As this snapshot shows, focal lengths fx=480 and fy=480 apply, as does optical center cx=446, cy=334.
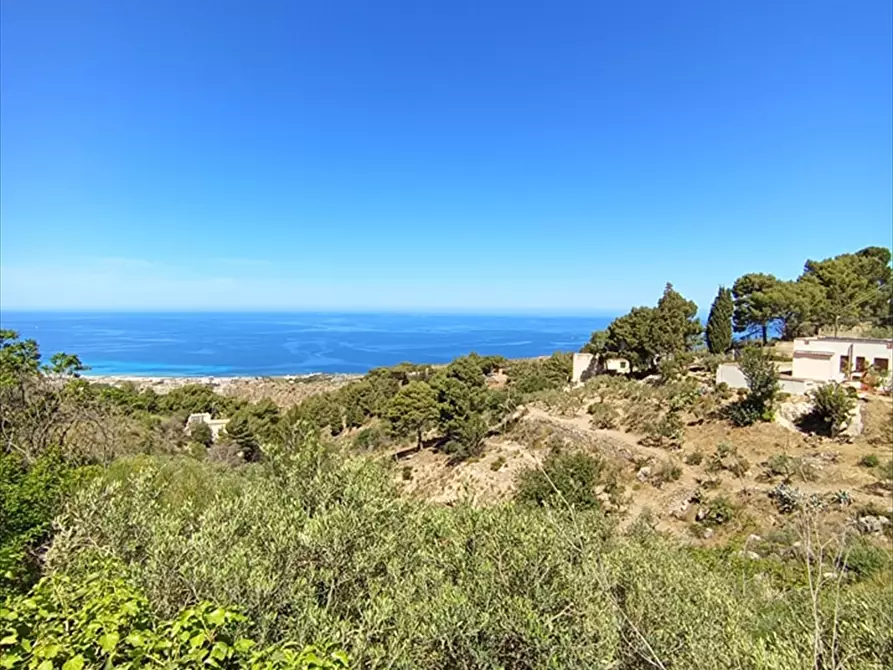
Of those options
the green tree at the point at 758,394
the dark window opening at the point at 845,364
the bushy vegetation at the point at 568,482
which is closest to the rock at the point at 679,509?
the bushy vegetation at the point at 568,482

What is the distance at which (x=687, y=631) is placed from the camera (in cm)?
442

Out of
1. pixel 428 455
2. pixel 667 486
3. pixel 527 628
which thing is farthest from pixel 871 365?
pixel 527 628

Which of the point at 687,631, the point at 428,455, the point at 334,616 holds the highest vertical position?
the point at 334,616

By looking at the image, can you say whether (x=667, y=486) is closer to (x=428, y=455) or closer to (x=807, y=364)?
(x=807, y=364)

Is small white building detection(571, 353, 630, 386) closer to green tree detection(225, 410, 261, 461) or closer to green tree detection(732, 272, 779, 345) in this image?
green tree detection(732, 272, 779, 345)

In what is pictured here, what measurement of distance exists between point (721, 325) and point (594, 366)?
810 cm

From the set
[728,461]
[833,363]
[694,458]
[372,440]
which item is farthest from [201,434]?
[833,363]

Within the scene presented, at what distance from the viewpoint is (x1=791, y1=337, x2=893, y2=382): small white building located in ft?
65.2

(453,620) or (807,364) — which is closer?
(453,620)

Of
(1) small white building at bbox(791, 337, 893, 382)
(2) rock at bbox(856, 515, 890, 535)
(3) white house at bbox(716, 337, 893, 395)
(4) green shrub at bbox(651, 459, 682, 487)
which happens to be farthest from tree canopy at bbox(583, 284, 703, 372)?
(2) rock at bbox(856, 515, 890, 535)

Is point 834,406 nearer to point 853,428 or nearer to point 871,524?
point 853,428

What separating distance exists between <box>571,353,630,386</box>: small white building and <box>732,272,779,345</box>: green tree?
8.85 metres

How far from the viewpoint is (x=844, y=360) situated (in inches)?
818

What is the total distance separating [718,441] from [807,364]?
6.65 meters
